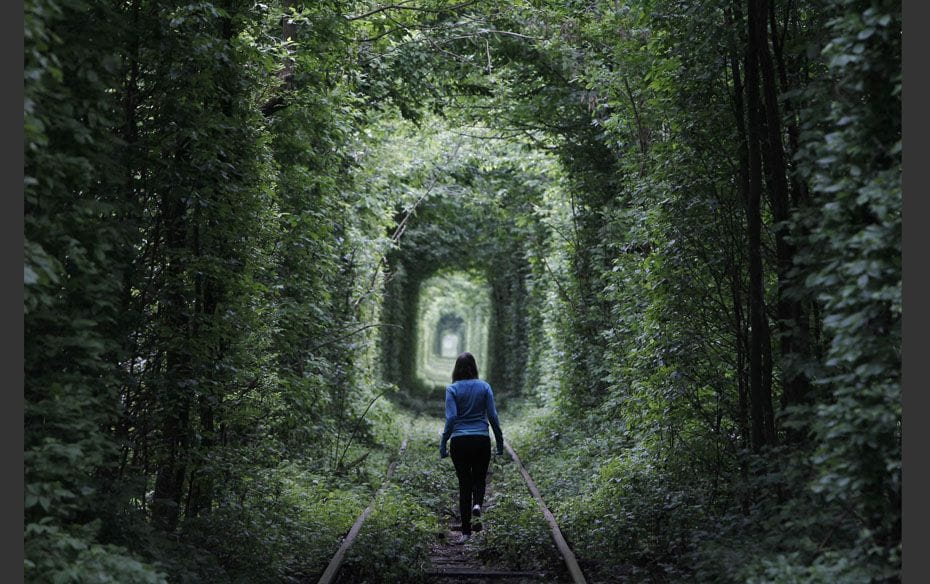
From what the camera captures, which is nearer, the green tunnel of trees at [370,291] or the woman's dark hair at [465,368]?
the green tunnel of trees at [370,291]

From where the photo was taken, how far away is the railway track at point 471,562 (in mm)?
7086

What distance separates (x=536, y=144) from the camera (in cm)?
1630

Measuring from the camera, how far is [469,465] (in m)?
8.89

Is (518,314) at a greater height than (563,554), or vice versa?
(518,314)

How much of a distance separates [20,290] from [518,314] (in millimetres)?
26951

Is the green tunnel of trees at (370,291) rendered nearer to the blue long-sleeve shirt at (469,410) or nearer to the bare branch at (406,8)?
the bare branch at (406,8)

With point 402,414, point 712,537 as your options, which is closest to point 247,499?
point 712,537

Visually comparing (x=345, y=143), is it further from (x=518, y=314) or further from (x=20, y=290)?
(x=518, y=314)

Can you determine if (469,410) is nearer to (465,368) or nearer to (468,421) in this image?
(468,421)

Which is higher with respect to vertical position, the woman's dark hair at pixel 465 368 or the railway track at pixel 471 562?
the woman's dark hair at pixel 465 368

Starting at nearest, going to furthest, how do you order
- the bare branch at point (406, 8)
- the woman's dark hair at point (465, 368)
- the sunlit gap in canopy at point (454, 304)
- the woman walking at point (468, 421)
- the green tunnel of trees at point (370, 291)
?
A: 1. the green tunnel of trees at point (370, 291)
2. the woman walking at point (468, 421)
3. the woman's dark hair at point (465, 368)
4. the bare branch at point (406, 8)
5. the sunlit gap in canopy at point (454, 304)

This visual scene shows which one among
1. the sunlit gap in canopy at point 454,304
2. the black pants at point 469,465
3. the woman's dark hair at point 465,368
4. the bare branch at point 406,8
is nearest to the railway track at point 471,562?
the black pants at point 469,465

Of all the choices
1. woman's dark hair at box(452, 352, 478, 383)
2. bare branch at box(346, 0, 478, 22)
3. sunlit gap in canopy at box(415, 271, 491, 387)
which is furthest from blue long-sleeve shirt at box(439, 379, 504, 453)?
sunlit gap in canopy at box(415, 271, 491, 387)

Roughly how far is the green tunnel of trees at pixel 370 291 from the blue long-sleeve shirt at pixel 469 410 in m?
1.48
